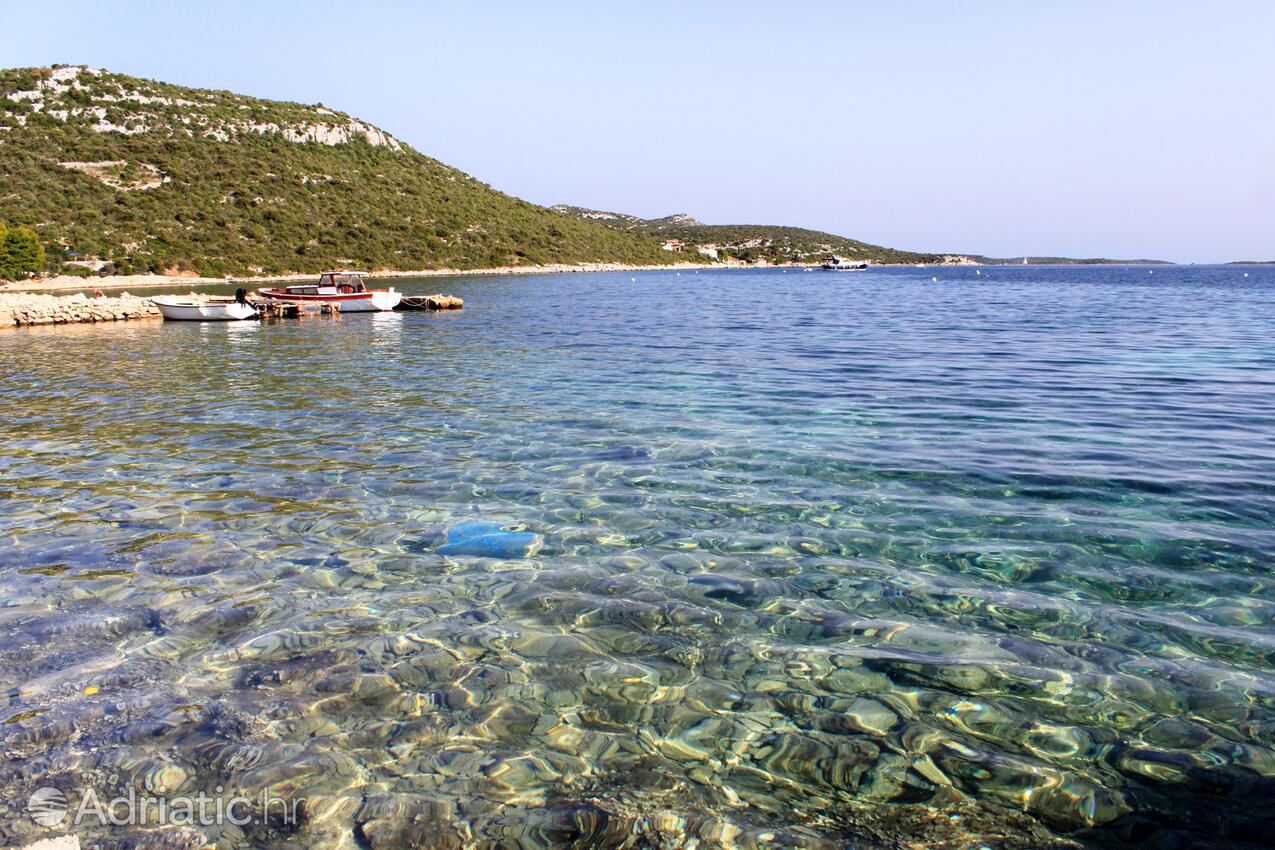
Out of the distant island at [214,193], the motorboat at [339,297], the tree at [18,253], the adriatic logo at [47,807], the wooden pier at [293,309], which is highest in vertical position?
the distant island at [214,193]

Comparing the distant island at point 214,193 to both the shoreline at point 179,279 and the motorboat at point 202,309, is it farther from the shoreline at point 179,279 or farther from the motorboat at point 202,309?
the motorboat at point 202,309

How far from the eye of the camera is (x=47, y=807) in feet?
12.1

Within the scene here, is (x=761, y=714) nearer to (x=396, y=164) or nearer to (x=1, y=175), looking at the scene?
(x=1, y=175)

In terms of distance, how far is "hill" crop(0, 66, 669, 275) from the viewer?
7512 centimetres

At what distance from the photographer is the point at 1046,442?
446 inches

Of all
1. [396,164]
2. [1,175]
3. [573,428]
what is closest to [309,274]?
[1,175]

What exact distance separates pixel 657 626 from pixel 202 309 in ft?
125

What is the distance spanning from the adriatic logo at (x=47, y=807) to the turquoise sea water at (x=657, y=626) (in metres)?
0.08

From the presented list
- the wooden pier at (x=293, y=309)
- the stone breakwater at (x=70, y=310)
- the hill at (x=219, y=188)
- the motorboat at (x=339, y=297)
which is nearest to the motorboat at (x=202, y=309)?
the wooden pier at (x=293, y=309)

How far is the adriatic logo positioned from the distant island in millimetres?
71073

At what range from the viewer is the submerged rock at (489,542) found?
282 inches

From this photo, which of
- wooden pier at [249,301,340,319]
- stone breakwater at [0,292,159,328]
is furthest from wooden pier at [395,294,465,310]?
stone breakwater at [0,292,159,328]

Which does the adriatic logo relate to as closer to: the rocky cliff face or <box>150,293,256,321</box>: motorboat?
<box>150,293,256,321</box>: motorboat

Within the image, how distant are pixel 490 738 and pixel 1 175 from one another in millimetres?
98297
